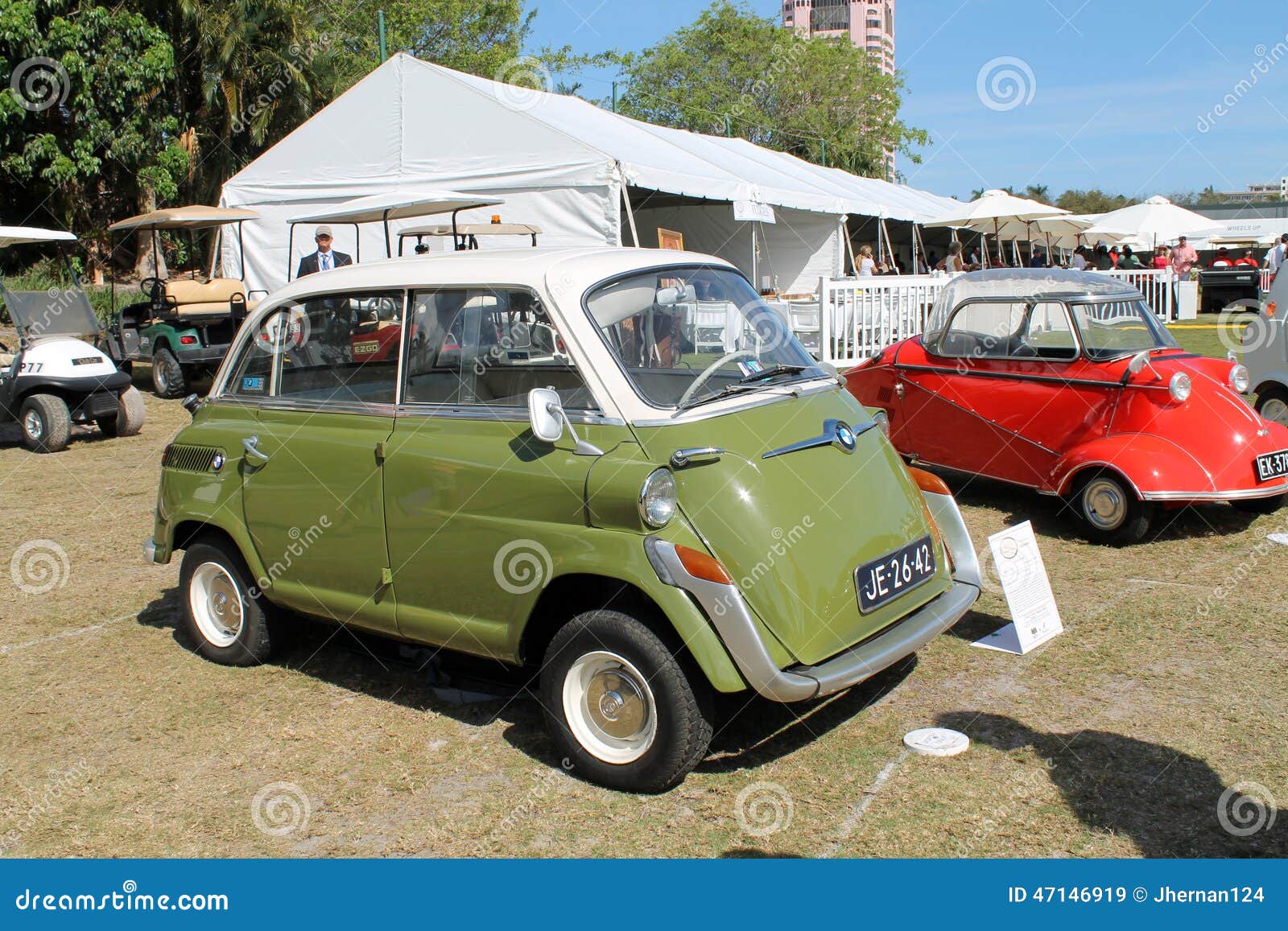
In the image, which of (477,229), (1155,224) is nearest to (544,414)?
(477,229)

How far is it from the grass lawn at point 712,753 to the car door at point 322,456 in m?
0.57

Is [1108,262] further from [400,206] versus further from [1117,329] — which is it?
[1117,329]

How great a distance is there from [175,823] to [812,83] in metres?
50.3

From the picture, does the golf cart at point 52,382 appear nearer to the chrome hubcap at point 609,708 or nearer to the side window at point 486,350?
the side window at point 486,350

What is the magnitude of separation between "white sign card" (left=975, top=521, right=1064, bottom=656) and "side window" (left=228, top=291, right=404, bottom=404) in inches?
114

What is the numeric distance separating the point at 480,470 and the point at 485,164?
42.4ft

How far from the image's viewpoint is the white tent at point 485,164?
1526 centimetres

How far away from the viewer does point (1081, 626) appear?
536 centimetres

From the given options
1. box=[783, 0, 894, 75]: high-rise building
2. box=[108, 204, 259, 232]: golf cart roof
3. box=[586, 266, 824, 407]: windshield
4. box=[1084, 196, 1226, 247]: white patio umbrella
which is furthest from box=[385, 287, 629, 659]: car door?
box=[783, 0, 894, 75]: high-rise building

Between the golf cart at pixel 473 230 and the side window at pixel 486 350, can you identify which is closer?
the side window at pixel 486 350

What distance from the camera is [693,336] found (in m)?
4.53

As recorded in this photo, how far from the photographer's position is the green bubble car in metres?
3.67

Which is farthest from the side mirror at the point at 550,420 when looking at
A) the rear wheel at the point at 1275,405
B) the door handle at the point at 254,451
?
the rear wheel at the point at 1275,405

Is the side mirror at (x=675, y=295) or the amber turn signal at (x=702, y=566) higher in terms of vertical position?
the side mirror at (x=675, y=295)
